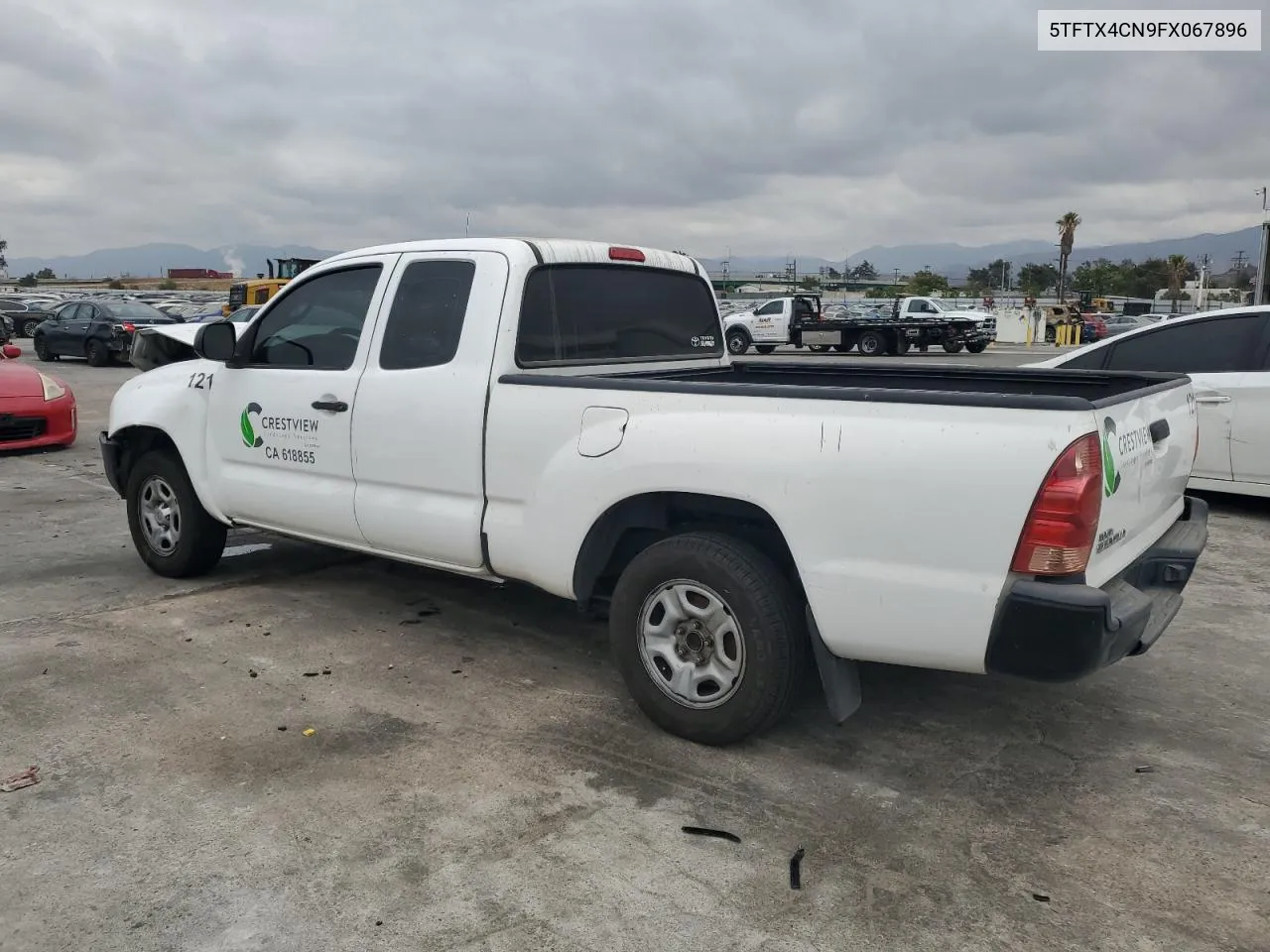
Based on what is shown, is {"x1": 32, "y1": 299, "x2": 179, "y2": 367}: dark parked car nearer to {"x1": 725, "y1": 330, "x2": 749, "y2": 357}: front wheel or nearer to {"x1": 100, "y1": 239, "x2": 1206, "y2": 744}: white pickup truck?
{"x1": 725, "y1": 330, "x2": 749, "y2": 357}: front wheel

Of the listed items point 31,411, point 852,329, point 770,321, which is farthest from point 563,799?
point 770,321

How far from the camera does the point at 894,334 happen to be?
101 ft

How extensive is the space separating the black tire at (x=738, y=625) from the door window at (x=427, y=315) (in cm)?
136

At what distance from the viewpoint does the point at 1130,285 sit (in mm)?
90000

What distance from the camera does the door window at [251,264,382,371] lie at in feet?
15.8

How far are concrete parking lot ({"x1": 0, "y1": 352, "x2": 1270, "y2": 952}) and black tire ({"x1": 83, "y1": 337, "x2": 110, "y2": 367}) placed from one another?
20.4 meters

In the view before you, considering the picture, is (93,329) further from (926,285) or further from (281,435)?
(926,285)

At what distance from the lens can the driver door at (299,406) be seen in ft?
15.6

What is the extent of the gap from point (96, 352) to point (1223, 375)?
2292cm

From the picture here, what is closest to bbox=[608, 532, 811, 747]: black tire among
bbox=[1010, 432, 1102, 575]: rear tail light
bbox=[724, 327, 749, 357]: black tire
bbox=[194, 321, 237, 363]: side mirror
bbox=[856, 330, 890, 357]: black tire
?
bbox=[1010, 432, 1102, 575]: rear tail light

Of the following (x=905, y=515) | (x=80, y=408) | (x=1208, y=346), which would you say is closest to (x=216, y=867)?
(x=905, y=515)

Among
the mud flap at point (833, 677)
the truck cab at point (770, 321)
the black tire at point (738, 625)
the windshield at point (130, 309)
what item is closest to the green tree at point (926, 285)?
the truck cab at point (770, 321)

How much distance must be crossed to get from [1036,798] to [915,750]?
0.47m

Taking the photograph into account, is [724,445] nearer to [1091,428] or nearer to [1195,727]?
[1091,428]
